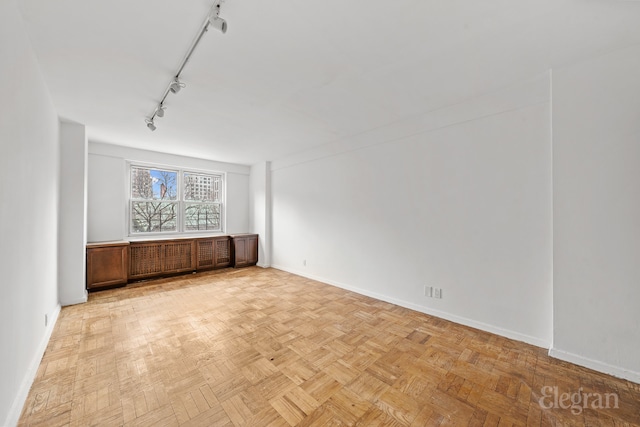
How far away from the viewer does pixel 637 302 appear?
1.89 metres

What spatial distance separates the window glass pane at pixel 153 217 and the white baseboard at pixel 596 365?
622 cm

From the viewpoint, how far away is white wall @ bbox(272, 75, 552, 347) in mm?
2432

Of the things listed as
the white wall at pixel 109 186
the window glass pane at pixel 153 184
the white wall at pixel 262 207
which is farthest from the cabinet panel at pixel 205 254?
the white wall at pixel 109 186

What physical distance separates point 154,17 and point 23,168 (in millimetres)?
1402

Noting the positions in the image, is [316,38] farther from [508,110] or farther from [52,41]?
[508,110]

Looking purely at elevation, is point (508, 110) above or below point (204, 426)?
above

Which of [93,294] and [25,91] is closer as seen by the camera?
[25,91]

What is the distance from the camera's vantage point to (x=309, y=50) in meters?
1.94

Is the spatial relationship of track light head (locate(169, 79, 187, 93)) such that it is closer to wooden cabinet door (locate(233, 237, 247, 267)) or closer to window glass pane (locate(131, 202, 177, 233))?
window glass pane (locate(131, 202, 177, 233))

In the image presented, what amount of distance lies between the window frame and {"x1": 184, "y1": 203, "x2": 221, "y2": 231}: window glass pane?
0.22 ft

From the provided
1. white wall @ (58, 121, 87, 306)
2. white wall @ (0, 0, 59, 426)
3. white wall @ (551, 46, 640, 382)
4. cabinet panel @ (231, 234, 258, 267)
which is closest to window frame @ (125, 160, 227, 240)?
cabinet panel @ (231, 234, 258, 267)

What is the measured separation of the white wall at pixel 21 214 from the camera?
1.41m

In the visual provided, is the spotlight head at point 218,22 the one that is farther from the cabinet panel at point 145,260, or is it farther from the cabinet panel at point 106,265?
the cabinet panel at point 145,260

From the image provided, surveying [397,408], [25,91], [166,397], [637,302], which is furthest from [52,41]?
[637,302]
